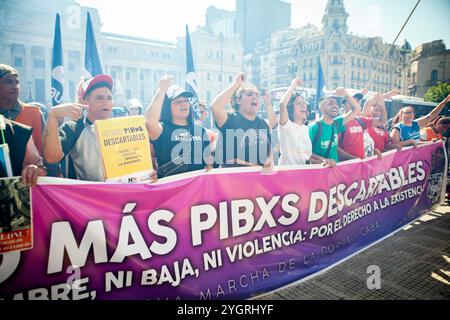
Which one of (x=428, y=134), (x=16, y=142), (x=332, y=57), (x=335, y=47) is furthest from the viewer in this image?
(x=335, y=47)

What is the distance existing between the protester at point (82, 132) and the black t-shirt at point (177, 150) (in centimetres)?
64

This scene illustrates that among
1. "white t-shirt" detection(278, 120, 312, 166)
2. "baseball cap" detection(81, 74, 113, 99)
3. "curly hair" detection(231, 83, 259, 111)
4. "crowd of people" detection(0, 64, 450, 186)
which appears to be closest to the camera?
"crowd of people" detection(0, 64, 450, 186)

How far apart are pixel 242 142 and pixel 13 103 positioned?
98.4 inches

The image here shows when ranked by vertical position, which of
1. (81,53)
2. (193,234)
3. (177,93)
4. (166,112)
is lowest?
(193,234)

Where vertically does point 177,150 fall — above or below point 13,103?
below

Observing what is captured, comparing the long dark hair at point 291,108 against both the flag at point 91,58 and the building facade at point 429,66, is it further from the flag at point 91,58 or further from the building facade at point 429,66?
the building facade at point 429,66

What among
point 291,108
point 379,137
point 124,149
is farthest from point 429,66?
point 124,149

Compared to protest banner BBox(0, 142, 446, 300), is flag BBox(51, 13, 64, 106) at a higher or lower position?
higher

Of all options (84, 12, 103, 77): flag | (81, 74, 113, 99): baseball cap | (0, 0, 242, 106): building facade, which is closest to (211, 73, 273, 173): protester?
(81, 74, 113, 99): baseball cap

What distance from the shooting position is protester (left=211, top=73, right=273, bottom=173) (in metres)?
3.57

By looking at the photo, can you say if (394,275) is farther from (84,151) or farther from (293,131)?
(84,151)

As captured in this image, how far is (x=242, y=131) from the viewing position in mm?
3611

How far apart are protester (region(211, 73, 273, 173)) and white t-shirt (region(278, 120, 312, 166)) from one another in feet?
1.68

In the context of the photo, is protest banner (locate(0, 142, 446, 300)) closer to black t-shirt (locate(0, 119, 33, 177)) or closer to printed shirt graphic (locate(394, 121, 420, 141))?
black t-shirt (locate(0, 119, 33, 177))
